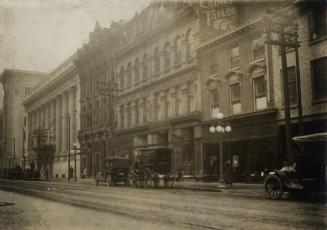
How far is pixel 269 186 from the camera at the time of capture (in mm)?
15859

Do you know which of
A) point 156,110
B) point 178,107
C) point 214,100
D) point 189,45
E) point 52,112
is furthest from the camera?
point 52,112

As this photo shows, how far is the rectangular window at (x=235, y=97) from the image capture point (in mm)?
27000

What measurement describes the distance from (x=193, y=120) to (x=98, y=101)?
2089 centimetres

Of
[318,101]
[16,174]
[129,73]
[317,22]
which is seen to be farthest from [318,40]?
[16,174]

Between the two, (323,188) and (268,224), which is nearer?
(268,224)

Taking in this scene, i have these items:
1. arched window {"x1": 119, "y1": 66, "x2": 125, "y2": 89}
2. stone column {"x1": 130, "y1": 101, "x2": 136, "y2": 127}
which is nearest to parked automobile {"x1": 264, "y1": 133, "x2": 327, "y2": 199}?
stone column {"x1": 130, "y1": 101, "x2": 136, "y2": 127}

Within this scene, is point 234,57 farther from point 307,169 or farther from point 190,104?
point 307,169

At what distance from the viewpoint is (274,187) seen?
1566 centimetres

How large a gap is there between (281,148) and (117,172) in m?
11.2

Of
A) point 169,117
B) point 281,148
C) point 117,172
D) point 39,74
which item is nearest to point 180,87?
point 169,117

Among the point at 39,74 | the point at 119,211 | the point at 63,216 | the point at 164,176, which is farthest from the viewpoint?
the point at 39,74

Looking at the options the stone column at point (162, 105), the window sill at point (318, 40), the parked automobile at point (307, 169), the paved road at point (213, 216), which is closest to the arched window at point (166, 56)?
the stone column at point (162, 105)

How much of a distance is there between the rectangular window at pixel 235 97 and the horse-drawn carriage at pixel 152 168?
504 cm

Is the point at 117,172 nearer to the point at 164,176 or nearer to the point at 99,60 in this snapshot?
the point at 164,176
